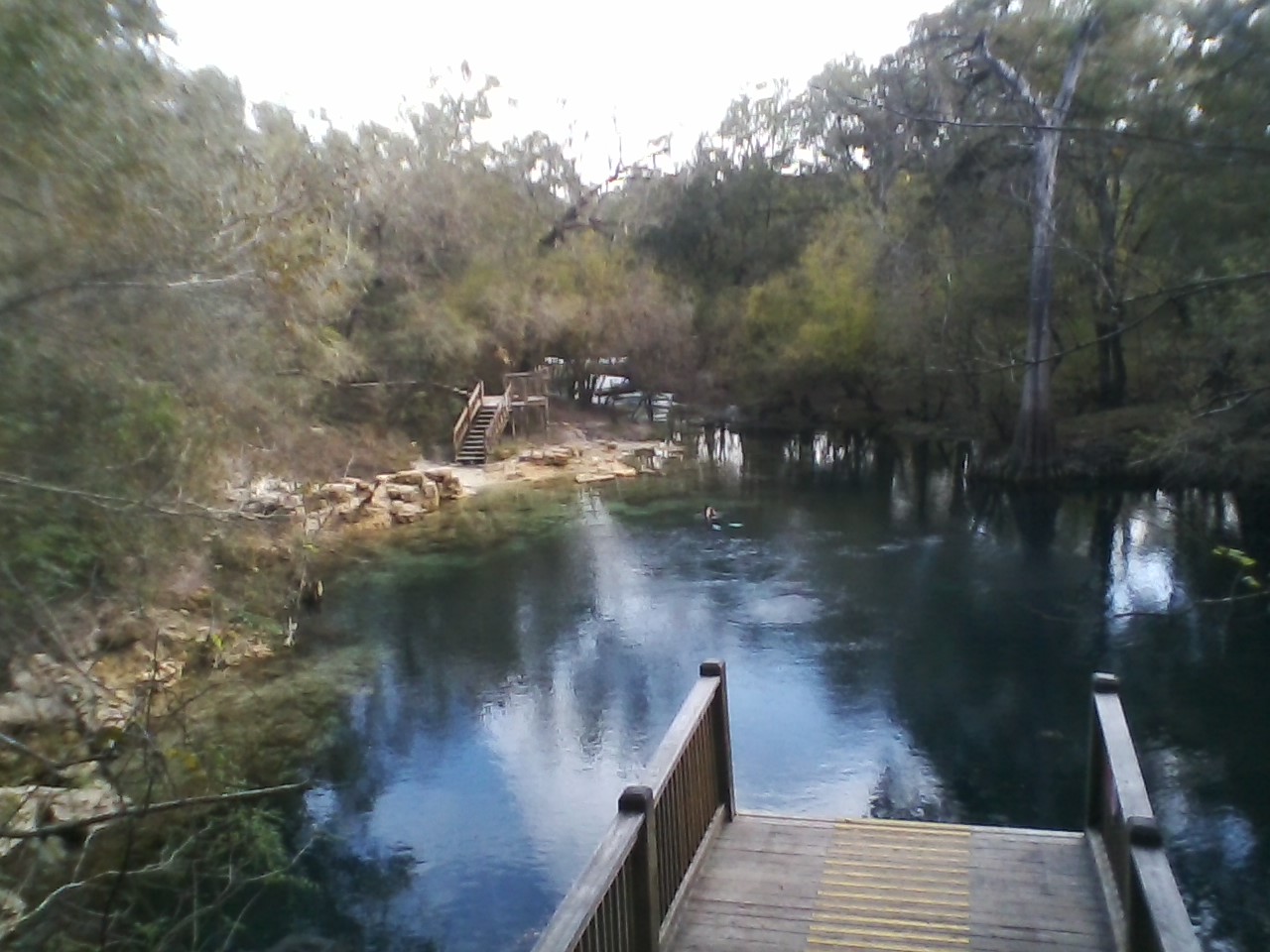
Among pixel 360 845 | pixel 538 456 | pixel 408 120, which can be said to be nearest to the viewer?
pixel 360 845

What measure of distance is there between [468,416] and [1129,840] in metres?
24.3

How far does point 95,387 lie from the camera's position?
6.26 meters

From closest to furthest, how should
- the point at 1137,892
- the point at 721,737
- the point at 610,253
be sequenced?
the point at 1137,892 < the point at 721,737 < the point at 610,253

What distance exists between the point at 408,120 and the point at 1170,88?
65.1 feet

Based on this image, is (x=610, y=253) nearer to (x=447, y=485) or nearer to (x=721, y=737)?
(x=447, y=485)

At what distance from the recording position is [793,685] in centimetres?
1184

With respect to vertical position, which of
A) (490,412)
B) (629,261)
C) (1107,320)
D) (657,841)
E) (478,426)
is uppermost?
(629,261)

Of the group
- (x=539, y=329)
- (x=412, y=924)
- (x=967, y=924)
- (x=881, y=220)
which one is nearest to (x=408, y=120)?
(x=539, y=329)

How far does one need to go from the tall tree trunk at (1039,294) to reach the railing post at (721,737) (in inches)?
587

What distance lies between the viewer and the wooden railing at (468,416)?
26453 mm

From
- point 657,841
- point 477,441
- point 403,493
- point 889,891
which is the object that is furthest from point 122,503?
point 477,441

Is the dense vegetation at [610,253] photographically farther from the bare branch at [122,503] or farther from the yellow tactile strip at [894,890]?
the yellow tactile strip at [894,890]

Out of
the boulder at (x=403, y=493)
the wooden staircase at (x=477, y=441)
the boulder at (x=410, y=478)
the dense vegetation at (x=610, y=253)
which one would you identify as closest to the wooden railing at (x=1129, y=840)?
the dense vegetation at (x=610, y=253)

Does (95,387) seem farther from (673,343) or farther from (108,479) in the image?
(673,343)
